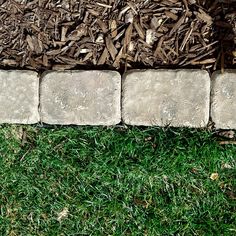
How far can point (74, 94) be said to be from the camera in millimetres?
2676

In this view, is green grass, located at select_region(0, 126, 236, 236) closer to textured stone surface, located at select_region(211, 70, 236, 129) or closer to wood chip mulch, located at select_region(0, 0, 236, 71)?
textured stone surface, located at select_region(211, 70, 236, 129)

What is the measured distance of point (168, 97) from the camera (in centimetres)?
264

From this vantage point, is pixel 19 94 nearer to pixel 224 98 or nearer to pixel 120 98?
pixel 120 98

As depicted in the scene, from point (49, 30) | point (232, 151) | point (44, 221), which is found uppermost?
point (49, 30)

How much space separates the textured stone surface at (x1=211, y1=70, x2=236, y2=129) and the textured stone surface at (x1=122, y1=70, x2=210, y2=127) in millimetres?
34

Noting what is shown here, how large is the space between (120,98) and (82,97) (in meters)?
0.19

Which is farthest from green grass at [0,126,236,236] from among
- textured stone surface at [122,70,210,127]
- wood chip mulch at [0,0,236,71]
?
wood chip mulch at [0,0,236,71]

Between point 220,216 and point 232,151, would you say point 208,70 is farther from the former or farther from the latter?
point 220,216

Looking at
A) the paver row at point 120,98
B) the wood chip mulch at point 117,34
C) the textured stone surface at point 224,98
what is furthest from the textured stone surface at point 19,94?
the textured stone surface at point 224,98

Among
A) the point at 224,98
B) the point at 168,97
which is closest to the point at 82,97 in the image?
the point at 168,97

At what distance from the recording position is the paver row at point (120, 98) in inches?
104

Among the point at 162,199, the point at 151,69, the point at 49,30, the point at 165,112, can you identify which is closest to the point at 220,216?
the point at 162,199

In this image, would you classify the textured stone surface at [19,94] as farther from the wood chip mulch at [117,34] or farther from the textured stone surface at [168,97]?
the textured stone surface at [168,97]

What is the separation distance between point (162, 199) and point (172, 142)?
0.29 m
